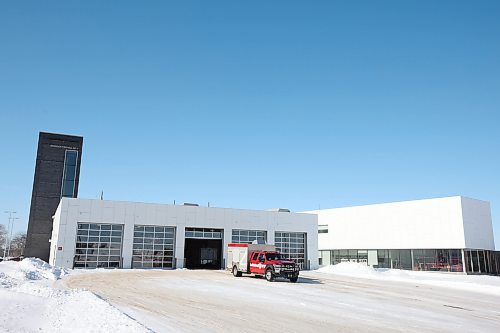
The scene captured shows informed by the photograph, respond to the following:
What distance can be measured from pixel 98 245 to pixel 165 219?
272 inches

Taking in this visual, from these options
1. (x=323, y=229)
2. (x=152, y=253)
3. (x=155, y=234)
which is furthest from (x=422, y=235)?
(x=152, y=253)

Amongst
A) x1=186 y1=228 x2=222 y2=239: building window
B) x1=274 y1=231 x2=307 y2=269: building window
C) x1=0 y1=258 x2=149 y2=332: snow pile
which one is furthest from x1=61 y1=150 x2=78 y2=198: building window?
x1=0 y1=258 x2=149 y2=332: snow pile

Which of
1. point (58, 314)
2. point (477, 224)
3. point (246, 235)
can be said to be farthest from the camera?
point (477, 224)

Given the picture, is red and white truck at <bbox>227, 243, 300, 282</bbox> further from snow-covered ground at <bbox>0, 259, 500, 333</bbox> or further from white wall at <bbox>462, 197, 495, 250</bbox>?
white wall at <bbox>462, 197, 495, 250</bbox>

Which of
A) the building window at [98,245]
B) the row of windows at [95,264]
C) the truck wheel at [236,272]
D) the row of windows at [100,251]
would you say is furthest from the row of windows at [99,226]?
the truck wheel at [236,272]

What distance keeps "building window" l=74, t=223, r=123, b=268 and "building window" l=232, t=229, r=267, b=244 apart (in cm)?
1242

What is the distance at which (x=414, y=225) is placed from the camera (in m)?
54.0

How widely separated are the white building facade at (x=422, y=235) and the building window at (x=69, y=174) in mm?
50134

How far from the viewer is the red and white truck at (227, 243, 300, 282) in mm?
28781

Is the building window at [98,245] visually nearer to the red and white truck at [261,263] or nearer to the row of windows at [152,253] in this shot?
the row of windows at [152,253]

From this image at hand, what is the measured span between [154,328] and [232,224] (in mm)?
34768

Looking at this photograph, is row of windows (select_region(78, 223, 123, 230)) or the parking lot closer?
the parking lot

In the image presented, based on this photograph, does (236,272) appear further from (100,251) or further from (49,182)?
(49,182)

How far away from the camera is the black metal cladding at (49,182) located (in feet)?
244
